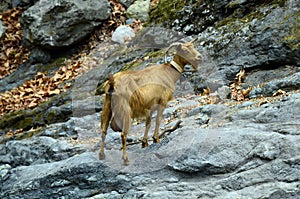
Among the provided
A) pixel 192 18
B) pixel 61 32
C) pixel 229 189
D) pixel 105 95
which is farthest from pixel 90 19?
pixel 229 189

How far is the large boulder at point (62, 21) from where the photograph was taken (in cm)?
1162

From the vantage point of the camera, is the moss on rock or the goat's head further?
the moss on rock

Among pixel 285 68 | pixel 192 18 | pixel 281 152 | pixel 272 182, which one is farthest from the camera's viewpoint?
pixel 192 18

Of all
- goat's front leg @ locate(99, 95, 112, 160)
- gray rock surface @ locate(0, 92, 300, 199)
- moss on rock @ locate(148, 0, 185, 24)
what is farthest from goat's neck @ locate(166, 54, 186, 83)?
moss on rock @ locate(148, 0, 185, 24)

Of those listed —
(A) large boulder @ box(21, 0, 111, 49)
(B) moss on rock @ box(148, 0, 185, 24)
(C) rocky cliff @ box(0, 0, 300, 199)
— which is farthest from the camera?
(A) large boulder @ box(21, 0, 111, 49)

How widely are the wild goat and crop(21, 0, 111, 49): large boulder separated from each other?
7.39 metres

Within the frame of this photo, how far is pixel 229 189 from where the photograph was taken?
4559 millimetres

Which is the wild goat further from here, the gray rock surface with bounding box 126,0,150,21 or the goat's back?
the gray rock surface with bounding box 126,0,150,21

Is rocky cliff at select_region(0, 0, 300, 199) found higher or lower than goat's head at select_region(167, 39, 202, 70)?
lower

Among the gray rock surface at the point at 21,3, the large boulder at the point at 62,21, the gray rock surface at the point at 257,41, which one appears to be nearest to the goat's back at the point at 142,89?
the gray rock surface at the point at 257,41

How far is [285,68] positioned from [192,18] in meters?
2.95

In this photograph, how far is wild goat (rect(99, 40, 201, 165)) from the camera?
454cm

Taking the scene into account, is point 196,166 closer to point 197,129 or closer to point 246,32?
point 197,129

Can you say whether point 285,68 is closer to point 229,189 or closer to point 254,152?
point 254,152
